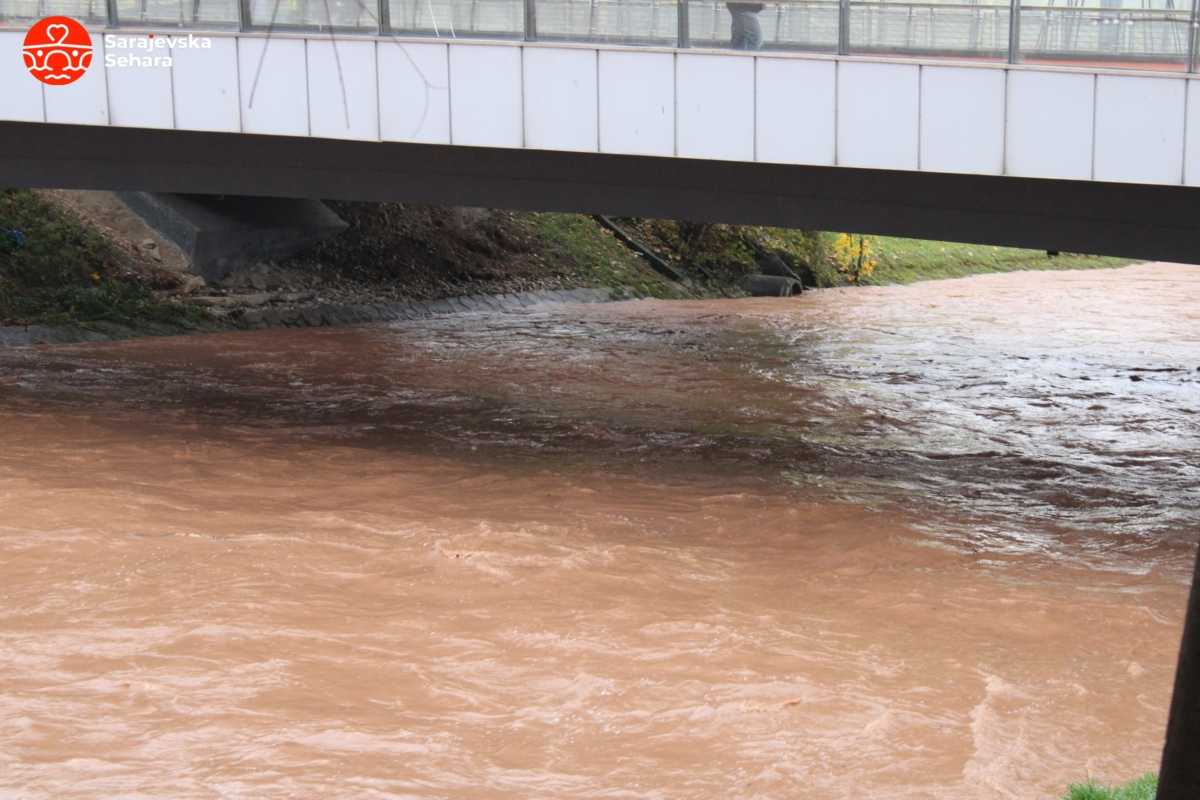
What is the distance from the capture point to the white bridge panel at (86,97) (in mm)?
12758

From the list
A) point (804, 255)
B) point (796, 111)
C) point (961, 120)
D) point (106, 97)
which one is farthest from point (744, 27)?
point (804, 255)

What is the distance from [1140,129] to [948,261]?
2646 cm

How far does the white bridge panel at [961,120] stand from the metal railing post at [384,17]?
4.80 meters

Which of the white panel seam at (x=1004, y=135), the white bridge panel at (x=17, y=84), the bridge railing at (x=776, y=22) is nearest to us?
the bridge railing at (x=776, y=22)

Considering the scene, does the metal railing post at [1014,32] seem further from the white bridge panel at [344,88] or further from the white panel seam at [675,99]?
the white bridge panel at [344,88]

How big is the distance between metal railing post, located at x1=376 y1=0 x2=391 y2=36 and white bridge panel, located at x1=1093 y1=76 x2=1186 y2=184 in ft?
20.1

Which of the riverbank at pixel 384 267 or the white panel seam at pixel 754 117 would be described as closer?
the white panel seam at pixel 754 117

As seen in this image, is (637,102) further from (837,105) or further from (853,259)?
(853,259)

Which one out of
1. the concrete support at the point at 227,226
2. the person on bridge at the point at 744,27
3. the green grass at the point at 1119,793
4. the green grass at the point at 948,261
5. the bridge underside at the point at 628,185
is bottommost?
the green grass at the point at 948,261

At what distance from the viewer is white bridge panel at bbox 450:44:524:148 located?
11.9 m

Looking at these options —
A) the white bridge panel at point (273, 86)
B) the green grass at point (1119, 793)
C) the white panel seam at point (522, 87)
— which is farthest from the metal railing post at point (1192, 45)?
the white bridge panel at point (273, 86)

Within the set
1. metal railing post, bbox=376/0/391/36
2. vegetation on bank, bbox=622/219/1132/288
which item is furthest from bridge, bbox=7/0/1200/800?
vegetation on bank, bbox=622/219/1132/288

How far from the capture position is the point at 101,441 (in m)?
13.9

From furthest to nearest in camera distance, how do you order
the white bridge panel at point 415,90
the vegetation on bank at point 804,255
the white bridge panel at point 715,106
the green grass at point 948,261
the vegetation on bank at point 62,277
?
the green grass at point 948,261 < the vegetation on bank at point 804,255 < the vegetation on bank at point 62,277 < the white bridge panel at point 415,90 < the white bridge panel at point 715,106
